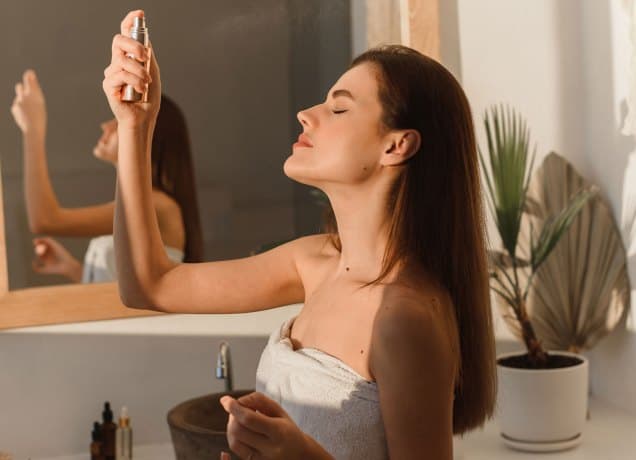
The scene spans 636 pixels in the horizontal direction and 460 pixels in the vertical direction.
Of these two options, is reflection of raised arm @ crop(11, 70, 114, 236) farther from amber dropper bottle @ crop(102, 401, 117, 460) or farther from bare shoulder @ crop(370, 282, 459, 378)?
bare shoulder @ crop(370, 282, 459, 378)

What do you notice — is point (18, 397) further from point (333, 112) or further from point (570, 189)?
point (570, 189)

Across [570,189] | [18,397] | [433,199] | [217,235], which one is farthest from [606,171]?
[18,397]

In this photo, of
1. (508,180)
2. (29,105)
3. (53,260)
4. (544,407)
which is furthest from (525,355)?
(29,105)

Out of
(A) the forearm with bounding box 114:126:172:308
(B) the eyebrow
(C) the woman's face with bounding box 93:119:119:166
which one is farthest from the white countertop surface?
(B) the eyebrow

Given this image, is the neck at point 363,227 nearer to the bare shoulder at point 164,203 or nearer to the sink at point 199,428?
the sink at point 199,428

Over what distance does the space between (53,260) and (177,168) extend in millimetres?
290

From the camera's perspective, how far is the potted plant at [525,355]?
5.95ft

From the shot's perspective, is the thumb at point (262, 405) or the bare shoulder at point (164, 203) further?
the bare shoulder at point (164, 203)

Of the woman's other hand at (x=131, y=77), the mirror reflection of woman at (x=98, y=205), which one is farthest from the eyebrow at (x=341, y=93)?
the mirror reflection of woman at (x=98, y=205)

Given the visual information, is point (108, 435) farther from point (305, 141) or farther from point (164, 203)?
point (305, 141)

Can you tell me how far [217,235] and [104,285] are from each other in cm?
24

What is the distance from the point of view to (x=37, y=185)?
5.69 feet

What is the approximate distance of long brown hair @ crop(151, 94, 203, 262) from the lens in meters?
1.81

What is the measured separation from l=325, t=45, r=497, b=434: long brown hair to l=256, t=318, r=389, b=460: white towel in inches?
4.9
